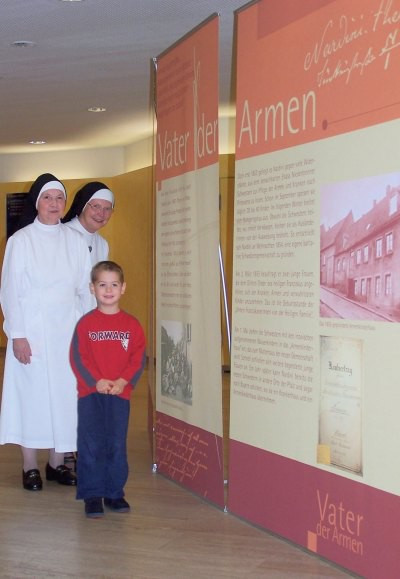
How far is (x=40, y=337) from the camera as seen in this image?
4867 millimetres

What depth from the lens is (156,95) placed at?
17.3ft

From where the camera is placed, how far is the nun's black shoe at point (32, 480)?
16.0 feet

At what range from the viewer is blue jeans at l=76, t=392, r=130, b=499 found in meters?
4.30

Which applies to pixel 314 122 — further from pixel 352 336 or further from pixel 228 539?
pixel 228 539

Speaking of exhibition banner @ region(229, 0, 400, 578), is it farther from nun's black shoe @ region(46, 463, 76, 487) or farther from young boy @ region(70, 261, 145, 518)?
nun's black shoe @ region(46, 463, 76, 487)

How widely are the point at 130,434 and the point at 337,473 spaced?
321 cm

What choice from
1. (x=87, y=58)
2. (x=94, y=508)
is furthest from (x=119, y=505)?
(x=87, y=58)

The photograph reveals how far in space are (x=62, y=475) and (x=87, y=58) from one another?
12.4 ft

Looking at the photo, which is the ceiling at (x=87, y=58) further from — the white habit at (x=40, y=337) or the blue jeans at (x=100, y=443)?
the blue jeans at (x=100, y=443)

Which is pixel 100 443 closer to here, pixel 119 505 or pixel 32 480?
pixel 119 505

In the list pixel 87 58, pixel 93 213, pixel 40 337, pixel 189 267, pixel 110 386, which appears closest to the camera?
pixel 110 386

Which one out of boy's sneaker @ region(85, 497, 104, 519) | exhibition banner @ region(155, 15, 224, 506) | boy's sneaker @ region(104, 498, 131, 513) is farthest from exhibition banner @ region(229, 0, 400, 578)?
boy's sneaker @ region(85, 497, 104, 519)

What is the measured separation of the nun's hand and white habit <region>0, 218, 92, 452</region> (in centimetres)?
3

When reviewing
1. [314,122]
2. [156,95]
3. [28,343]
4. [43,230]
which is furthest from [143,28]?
[314,122]
